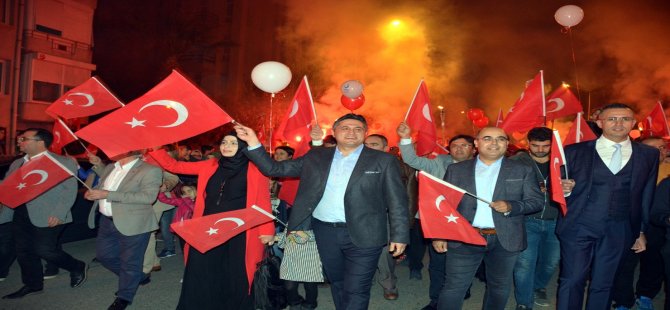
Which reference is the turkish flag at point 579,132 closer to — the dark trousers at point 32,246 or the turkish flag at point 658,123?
the turkish flag at point 658,123

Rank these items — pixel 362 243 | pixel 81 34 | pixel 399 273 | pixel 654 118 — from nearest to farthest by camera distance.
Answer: pixel 362 243
pixel 399 273
pixel 654 118
pixel 81 34

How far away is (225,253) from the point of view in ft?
14.5

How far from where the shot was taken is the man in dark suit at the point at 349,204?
3758mm

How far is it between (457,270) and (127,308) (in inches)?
140

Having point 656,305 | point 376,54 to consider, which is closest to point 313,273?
point 656,305

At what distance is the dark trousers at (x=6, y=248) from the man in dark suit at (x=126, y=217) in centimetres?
160

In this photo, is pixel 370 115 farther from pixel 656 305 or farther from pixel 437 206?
pixel 437 206

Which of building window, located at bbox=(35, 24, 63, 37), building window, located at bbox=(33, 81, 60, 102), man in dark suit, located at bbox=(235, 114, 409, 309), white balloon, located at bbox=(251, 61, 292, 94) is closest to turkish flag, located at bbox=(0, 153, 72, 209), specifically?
white balloon, located at bbox=(251, 61, 292, 94)

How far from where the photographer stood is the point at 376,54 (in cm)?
2038

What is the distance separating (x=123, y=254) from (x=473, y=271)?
358 centimetres

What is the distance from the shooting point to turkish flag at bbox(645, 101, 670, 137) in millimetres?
8078

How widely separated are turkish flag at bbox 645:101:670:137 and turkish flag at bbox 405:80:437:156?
491 centimetres

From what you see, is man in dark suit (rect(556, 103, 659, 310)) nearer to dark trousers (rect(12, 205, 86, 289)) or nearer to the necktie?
the necktie

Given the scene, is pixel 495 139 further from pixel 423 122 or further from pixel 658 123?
pixel 658 123
